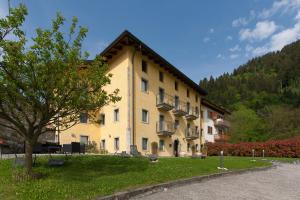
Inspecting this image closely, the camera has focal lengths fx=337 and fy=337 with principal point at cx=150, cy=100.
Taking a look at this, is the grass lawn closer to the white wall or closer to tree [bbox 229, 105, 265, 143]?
the white wall

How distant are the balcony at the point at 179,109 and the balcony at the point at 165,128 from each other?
5.24ft

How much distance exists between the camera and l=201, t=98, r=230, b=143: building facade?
170 feet

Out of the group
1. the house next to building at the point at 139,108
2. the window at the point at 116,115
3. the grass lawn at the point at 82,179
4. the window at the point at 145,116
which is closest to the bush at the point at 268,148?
the house next to building at the point at 139,108

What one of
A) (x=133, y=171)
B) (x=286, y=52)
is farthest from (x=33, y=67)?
(x=286, y=52)

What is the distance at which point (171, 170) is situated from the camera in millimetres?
15484

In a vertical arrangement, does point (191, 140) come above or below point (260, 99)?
below

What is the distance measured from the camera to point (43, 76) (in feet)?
37.9

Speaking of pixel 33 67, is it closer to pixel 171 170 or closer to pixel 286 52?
pixel 171 170

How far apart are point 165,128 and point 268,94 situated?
6566 centimetres

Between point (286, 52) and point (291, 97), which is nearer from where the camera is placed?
point (291, 97)

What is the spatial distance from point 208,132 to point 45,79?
44.1 meters

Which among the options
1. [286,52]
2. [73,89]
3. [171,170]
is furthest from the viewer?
[286,52]

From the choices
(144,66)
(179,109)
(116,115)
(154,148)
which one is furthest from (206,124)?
(116,115)

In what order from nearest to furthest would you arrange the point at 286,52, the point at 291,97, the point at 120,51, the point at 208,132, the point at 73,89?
the point at 73,89 → the point at 120,51 → the point at 208,132 → the point at 291,97 → the point at 286,52
